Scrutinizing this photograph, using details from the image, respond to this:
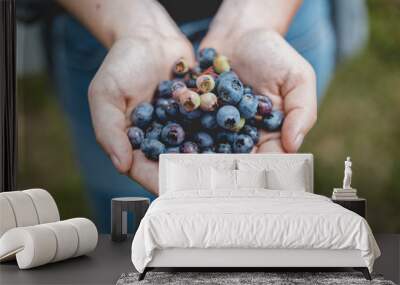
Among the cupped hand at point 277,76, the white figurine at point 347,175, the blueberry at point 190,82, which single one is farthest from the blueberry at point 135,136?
the white figurine at point 347,175

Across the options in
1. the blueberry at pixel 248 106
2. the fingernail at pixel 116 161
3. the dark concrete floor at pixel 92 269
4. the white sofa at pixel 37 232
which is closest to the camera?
the dark concrete floor at pixel 92 269

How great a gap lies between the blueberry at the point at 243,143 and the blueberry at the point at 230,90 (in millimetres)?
389

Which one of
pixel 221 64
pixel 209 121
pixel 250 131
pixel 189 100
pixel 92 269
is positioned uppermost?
pixel 221 64

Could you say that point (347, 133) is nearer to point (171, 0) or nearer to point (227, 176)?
point (227, 176)

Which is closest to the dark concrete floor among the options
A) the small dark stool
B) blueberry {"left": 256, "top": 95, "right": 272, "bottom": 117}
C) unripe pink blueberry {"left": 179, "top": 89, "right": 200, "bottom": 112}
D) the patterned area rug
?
the patterned area rug

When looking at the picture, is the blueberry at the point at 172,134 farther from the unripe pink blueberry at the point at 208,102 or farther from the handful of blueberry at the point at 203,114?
the unripe pink blueberry at the point at 208,102

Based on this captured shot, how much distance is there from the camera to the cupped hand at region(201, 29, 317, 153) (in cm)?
712

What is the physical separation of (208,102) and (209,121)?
21cm

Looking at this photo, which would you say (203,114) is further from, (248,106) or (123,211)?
(123,211)

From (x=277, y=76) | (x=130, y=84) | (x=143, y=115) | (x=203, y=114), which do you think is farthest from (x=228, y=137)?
(x=130, y=84)

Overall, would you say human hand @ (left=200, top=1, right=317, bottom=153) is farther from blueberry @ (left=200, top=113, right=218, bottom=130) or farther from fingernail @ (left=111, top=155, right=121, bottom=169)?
fingernail @ (left=111, top=155, right=121, bottom=169)

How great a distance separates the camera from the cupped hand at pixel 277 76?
23.4ft

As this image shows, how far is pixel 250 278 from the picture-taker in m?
4.73

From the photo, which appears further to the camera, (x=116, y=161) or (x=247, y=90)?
(x=116, y=161)
